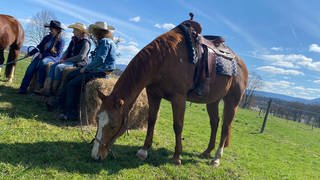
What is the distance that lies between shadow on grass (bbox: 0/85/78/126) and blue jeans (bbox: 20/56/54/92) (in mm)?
291

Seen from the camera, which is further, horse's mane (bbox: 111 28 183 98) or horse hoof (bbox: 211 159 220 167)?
horse hoof (bbox: 211 159 220 167)

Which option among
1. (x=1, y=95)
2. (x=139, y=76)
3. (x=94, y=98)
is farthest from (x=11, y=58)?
(x=139, y=76)

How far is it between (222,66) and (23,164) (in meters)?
3.70

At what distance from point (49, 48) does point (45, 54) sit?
18 cm

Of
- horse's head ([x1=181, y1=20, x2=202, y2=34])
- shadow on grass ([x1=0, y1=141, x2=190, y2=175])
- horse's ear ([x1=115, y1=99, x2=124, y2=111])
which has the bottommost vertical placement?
shadow on grass ([x1=0, y1=141, x2=190, y2=175])

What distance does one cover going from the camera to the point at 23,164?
13.6 ft

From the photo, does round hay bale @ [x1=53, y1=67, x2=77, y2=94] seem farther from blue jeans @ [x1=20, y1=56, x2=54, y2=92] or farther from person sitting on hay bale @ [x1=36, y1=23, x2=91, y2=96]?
blue jeans @ [x1=20, y1=56, x2=54, y2=92]

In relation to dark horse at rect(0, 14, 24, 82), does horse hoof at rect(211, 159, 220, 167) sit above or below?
below

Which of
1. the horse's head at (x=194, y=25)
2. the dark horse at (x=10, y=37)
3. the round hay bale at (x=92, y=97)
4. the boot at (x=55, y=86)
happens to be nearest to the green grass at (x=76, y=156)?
the round hay bale at (x=92, y=97)

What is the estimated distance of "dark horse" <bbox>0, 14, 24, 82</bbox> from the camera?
861 centimetres

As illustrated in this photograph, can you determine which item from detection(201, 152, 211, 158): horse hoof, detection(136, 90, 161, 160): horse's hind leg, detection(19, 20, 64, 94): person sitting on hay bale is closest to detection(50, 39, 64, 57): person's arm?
detection(19, 20, 64, 94): person sitting on hay bale

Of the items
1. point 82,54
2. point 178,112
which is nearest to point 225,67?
point 178,112

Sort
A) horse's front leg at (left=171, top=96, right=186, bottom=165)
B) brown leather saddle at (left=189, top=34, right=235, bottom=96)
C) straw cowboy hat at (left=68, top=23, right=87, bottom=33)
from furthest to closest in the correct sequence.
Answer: straw cowboy hat at (left=68, top=23, right=87, bottom=33)
brown leather saddle at (left=189, top=34, right=235, bottom=96)
horse's front leg at (left=171, top=96, right=186, bottom=165)

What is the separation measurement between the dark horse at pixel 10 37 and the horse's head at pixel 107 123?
210 inches
